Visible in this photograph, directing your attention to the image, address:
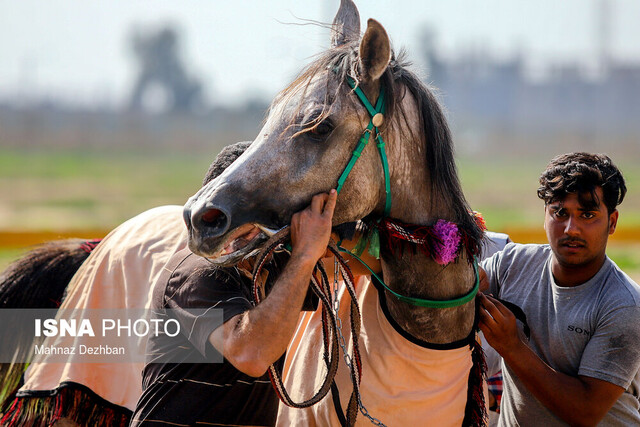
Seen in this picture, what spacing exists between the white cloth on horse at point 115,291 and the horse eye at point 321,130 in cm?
145

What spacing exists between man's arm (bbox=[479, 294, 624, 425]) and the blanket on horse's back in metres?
0.16

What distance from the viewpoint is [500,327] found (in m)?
2.74

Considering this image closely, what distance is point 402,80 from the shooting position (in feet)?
8.70

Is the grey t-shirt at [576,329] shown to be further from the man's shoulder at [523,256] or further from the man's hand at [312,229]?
the man's hand at [312,229]

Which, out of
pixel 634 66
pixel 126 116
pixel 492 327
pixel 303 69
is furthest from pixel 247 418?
pixel 634 66

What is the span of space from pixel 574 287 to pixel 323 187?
1.21m

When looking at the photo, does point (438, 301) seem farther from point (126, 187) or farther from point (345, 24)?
point (126, 187)

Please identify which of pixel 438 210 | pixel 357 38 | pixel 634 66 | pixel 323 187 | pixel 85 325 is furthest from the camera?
pixel 634 66

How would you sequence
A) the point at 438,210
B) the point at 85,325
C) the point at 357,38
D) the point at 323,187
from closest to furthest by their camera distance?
the point at 323,187 → the point at 438,210 → the point at 357,38 → the point at 85,325

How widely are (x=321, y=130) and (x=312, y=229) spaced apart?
35 cm

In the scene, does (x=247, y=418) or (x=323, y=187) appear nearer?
(x=323, y=187)

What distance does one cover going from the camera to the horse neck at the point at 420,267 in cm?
260

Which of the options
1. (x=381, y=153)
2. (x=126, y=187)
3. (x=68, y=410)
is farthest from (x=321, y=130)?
(x=126, y=187)

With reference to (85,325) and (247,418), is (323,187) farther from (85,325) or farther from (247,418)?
(85,325)
